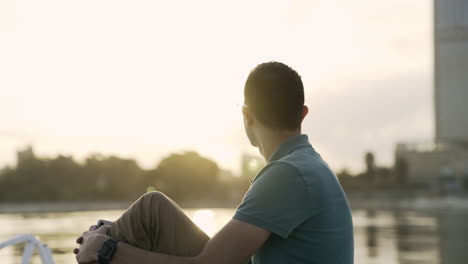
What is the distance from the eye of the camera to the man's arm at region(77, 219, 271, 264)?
2176mm

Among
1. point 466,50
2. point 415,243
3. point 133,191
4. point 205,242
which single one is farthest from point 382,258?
point 466,50

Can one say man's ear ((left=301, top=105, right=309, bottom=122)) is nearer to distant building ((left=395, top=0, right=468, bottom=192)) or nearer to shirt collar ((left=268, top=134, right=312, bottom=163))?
shirt collar ((left=268, top=134, right=312, bottom=163))

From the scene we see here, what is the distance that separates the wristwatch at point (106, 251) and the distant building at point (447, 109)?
11793 cm

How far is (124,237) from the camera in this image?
2.44 meters

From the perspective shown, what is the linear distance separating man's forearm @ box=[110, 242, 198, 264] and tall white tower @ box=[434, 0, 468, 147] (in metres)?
137

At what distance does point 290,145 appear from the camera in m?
2.36

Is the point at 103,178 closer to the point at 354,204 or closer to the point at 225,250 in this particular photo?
the point at 354,204

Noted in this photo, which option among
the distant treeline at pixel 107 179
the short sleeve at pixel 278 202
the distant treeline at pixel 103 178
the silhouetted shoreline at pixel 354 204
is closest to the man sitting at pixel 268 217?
the short sleeve at pixel 278 202

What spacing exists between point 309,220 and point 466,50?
14497 cm

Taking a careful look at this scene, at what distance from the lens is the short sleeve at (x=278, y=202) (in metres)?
2.15

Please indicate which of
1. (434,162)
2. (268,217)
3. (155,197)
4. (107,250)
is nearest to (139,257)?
(107,250)

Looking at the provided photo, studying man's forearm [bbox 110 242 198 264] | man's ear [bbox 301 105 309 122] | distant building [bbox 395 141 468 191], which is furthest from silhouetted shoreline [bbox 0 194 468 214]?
man's forearm [bbox 110 242 198 264]

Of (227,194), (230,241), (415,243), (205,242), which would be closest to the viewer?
(230,241)

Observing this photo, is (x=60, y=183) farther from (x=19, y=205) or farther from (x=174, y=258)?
(x=174, y=258)
